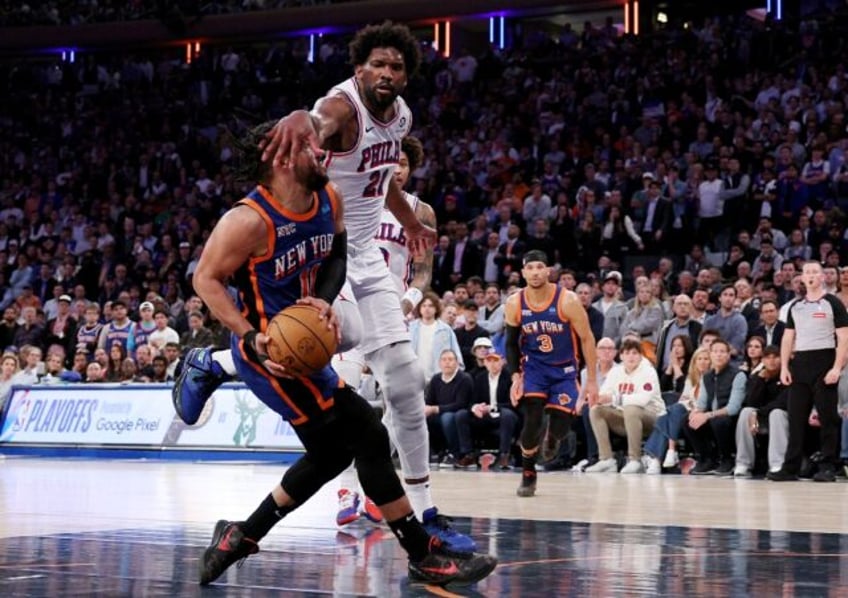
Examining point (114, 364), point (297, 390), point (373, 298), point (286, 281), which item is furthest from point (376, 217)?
point (114, 364)

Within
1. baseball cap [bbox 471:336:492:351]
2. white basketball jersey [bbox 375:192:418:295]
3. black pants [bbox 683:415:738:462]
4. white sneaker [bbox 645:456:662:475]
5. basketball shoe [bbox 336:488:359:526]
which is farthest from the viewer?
baseball cap [bbox 471:336:492:351]

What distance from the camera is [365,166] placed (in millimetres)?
6762

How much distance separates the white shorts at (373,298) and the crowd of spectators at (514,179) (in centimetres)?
809

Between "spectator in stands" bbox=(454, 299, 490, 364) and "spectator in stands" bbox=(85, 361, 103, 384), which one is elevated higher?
"spectator in stands" bbox=(454, 299, 490, 364)

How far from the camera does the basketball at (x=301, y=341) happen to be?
526cm

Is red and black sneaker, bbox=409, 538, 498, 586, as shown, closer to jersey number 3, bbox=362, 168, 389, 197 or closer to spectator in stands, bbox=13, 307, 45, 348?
jersey number 3, bbox=362, 168, 389, 197

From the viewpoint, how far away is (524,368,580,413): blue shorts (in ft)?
36.9

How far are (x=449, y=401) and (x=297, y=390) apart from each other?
385 inches

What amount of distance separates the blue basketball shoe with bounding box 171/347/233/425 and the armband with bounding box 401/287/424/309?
1499 mm

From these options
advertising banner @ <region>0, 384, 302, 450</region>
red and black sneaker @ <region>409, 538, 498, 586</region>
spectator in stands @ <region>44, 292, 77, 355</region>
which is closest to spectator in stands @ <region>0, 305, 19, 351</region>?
spectator in stands @ <region>44, 292, 77, 355</region>

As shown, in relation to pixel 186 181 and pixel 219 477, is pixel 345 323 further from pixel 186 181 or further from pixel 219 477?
pixel 186 181

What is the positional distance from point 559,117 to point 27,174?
40.5 feet

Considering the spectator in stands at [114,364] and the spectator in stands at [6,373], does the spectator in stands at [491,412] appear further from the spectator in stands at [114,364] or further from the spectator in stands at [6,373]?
the spectator in stands at [6,373]

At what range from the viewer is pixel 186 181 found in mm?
26594
